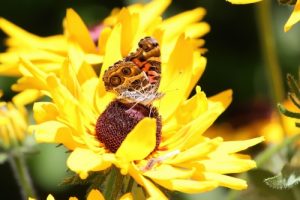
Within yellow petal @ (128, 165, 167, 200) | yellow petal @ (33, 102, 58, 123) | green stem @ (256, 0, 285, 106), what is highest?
yellow petal @ (33, 102, 58, 123)

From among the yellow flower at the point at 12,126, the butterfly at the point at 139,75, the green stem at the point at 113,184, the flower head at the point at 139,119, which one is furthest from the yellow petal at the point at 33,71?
the yellow flower at the point at 12,126

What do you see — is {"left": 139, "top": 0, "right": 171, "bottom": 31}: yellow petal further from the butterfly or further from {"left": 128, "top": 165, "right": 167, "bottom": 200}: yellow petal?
{"left": 128, "top": 165, "right": 167, "bottom": 200}: yellow petal

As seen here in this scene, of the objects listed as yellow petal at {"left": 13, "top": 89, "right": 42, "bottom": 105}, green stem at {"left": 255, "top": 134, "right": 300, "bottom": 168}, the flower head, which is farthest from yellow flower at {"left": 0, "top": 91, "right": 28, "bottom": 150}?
green stem at {"left": 255, "top": 134, "right": 300, "bottom": 168}

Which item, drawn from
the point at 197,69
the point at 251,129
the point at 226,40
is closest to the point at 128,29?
the point at 197,69

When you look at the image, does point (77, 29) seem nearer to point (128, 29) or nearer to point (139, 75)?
point (128, 29)

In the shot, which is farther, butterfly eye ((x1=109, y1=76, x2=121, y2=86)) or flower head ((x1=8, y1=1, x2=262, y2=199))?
butterfly eye ((x1=109, y1=76, x2=121, y2=86))

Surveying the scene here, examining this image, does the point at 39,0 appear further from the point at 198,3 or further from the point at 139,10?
the point at 139,10
